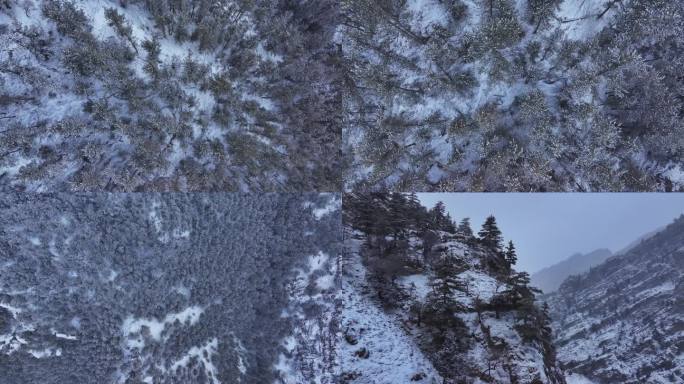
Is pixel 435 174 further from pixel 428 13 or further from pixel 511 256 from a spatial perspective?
pixel 428 13

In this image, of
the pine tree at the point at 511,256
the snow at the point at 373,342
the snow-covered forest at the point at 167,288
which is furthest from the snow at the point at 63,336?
the pine tree at the point at 511,256

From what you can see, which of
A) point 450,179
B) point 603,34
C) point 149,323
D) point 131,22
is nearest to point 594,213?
point 450,179

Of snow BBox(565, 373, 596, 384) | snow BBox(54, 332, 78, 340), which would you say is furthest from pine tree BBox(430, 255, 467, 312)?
snow BBox(54, 332, 78, 340)

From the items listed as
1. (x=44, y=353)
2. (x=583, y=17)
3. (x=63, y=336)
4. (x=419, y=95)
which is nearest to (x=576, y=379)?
(x=419, y=95)

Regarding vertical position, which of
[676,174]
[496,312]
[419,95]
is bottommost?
[496,312]

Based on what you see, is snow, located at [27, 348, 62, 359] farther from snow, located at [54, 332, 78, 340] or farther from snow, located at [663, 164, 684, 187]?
snow, located at [663, 164, 684, 187]

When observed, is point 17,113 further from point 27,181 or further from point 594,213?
point 594,213
